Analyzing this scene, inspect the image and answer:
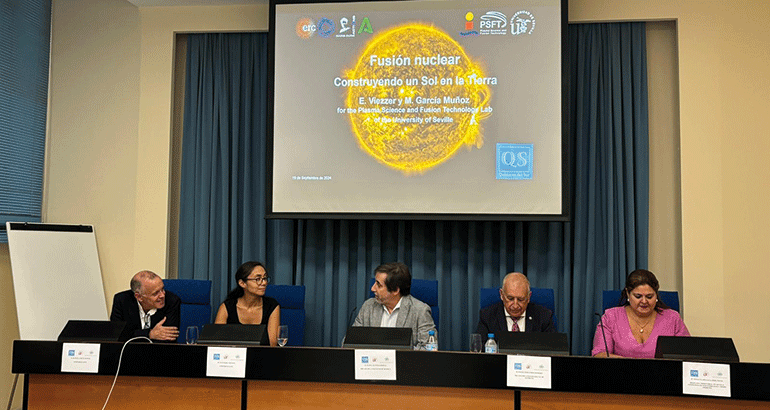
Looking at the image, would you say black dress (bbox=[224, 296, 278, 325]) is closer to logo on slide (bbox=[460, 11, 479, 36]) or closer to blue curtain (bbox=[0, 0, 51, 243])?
blue curtain (bbox=[0, 0, 51, 243])

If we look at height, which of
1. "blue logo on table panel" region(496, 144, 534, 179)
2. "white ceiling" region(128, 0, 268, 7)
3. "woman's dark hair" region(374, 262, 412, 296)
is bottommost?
"woman's dark hair" region(374, 262, 412, 296)

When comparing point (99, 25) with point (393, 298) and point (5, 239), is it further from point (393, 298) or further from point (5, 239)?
point (393, 298)

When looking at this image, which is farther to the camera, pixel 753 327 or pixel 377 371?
pixel 753 327

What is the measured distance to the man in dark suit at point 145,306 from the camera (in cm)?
383

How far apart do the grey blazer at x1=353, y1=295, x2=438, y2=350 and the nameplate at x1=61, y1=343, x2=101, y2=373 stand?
1588 millimetres

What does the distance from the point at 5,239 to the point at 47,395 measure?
7.53ft

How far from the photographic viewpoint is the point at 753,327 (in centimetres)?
434

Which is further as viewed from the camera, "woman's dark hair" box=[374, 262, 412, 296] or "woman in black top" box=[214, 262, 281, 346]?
"woman in black top" box=[214, 262, 281, 346]

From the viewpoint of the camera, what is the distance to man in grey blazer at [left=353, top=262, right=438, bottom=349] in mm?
3768

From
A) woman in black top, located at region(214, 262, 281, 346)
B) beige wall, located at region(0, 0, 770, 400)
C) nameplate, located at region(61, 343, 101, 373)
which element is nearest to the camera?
nameplate, located at region(61, 343, 101, 373)

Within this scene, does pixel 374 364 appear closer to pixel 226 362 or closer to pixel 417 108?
pixel 226 362

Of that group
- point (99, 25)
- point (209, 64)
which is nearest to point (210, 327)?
point (209, 64)

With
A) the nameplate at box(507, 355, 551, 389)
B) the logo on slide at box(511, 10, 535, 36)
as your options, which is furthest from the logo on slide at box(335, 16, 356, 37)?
the nameplate at box(507, 355, 551, 389)

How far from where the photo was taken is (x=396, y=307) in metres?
3.86
